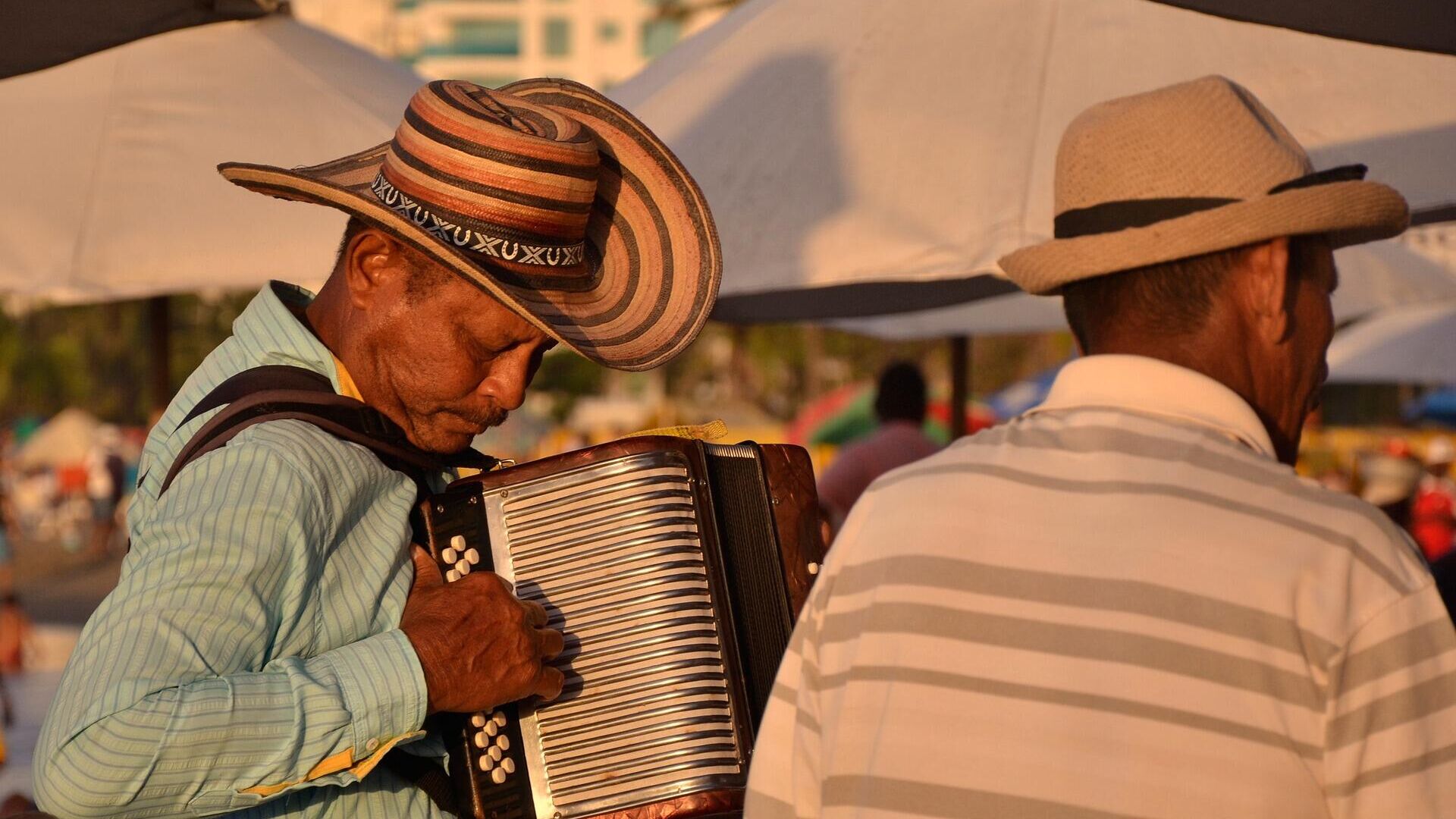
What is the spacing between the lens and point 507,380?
88.9 inches

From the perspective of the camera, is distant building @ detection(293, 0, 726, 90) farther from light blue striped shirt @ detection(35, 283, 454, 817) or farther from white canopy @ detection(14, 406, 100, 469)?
light blue striped shirt @ detection(35, 283, 454, 817)

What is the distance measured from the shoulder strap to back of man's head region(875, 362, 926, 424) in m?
5.26

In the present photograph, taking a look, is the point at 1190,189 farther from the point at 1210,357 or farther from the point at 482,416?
the point at 482,416

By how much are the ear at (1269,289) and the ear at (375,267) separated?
3.80 feet

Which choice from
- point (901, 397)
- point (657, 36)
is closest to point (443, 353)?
point (901, 397)

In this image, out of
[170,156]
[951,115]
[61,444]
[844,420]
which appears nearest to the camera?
[951,115]

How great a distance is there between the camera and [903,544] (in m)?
1.59

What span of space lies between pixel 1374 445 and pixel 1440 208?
16.6m

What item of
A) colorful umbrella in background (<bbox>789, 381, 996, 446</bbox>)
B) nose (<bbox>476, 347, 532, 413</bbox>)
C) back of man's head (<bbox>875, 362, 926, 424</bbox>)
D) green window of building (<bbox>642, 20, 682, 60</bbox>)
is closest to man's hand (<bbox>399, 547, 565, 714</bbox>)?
nose (<bbox>476, 347, 532, 413</bbox>)

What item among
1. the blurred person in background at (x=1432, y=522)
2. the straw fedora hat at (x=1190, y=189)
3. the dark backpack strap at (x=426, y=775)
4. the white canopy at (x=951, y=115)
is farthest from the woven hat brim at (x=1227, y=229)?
the blurred person in background at (x=1432, y=522)

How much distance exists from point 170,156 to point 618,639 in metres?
2.50

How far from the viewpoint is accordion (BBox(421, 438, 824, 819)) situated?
233cm

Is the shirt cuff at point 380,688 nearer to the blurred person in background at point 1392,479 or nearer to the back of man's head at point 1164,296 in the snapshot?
the back of man's head at point 1164,296

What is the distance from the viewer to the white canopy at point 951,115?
331 cm
